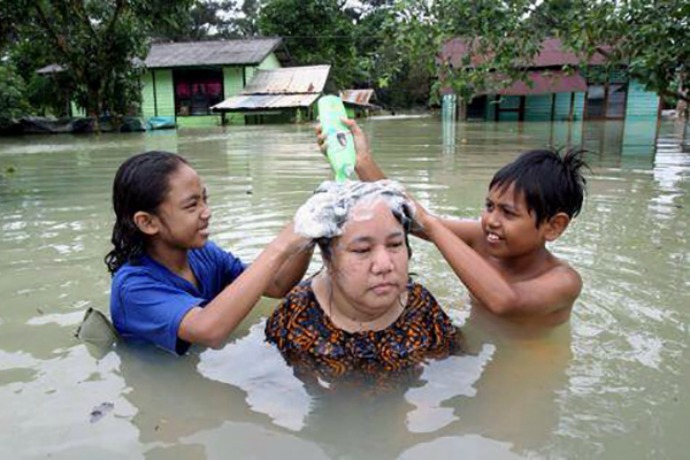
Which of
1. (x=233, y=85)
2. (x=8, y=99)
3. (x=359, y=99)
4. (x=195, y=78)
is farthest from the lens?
(x=359, y=99)

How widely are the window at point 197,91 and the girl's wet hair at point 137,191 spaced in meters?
26.4

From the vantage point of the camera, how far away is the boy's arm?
2473 mm

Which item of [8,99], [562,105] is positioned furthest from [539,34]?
[562,105]

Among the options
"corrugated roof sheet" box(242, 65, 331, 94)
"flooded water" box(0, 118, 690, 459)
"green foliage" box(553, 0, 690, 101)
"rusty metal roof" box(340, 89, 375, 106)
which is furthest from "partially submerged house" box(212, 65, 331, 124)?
"flooded water" box(0, 118, 690, 459)

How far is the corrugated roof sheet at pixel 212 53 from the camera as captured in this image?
26422 mm

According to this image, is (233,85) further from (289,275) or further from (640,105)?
(289,275)

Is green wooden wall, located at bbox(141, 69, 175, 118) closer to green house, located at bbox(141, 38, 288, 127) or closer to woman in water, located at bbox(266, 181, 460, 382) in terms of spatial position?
green house, located at bbox(141, 38, 288, 127)

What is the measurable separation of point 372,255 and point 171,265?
1048 millimetres

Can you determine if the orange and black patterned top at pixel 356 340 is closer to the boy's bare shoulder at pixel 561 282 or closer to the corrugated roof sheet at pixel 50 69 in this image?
the boy's bare shoulder at pixel 561 282

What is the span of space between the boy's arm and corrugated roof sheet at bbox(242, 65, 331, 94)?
22.9m

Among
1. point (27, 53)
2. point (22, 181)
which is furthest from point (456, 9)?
point (27, 53)

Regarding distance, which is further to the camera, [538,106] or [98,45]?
[538,106]

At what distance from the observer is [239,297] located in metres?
2.26

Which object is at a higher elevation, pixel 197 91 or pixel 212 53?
pixel 212 53
